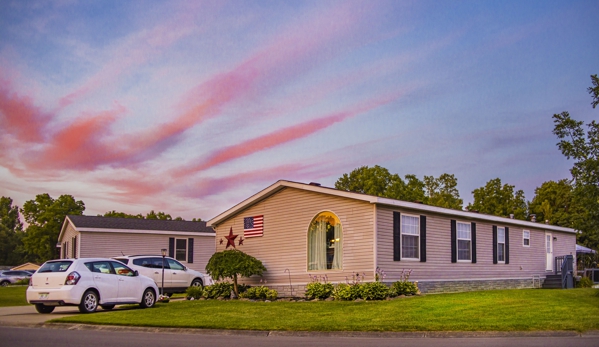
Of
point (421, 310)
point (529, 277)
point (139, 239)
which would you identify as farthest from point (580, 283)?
point (139, 239)

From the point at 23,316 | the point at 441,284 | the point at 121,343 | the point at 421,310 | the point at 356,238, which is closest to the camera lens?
the point at 121,343

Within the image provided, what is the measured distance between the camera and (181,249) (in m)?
39.5

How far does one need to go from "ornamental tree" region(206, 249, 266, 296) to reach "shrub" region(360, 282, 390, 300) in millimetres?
5262

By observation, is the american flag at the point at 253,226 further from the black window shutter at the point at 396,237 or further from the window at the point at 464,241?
the window at the point at 464,241

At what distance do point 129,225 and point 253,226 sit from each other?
1484 centimetres

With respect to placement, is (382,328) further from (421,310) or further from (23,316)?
(23,316)

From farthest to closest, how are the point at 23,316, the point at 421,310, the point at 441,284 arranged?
1. the point at 441,284
2. the point at 23,316
3. the point at 421,310

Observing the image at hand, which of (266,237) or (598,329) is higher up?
(266,237)

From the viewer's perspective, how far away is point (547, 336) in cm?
1280

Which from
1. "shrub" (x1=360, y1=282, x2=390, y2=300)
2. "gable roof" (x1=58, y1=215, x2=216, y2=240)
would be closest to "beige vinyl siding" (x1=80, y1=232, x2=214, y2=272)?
"gable roof" (x1=58, y1=215, x2=216, y2=240)

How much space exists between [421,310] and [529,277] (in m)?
16.2

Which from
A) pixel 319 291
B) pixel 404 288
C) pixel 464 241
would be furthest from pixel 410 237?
pixel 464 241

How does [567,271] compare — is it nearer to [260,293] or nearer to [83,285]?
[260,293]

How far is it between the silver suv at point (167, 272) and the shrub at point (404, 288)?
9.24 metres
